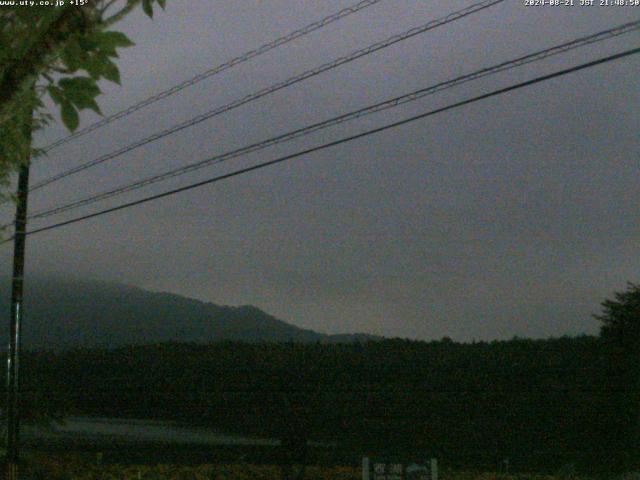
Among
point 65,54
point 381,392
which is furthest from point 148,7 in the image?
point 381,392

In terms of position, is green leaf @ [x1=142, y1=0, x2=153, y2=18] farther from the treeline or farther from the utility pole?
the utility pole

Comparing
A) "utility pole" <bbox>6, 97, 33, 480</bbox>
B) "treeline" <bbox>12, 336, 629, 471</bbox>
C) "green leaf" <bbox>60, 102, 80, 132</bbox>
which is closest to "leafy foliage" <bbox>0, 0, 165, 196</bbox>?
"green leaf" <bbox>60, 102, 80, 132</bbox>

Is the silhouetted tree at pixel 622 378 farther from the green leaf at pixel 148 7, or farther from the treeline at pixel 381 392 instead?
the green leaf at pixel 148 7

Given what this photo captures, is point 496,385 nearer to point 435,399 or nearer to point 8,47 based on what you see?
point 435,399

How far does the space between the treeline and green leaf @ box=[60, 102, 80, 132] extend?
481 inches

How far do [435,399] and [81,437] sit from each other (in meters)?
12.5

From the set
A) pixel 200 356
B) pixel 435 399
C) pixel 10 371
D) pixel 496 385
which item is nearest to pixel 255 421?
pixel 200 356

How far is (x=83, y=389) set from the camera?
1133 inches

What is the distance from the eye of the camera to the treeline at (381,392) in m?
18.1

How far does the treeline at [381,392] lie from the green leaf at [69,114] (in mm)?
12229

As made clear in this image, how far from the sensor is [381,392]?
22328 millimetres

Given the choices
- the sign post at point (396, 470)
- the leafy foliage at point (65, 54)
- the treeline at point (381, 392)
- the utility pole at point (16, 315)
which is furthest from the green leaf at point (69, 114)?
the utility pole at point (16, 315)

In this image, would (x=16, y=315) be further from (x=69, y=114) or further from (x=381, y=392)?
(x=69, y=114)

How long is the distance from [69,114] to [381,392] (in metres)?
19.7
